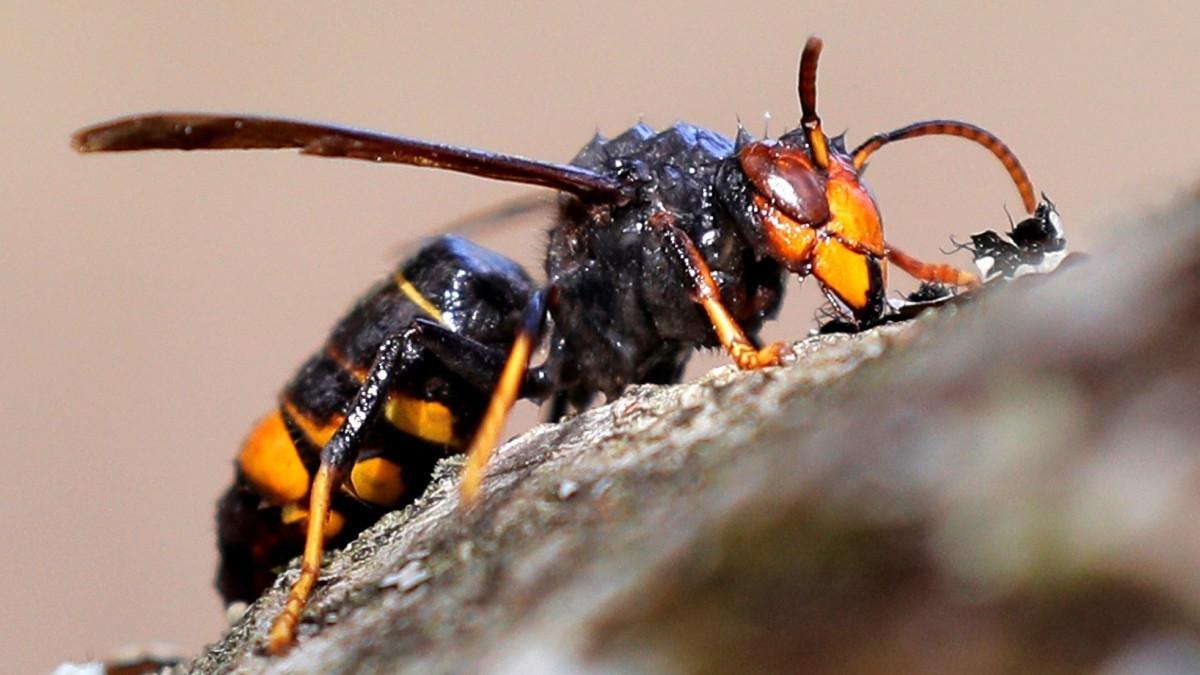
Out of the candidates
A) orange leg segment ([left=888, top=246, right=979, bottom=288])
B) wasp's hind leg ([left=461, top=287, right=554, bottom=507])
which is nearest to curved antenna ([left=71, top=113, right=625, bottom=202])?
wasp's hind leg ([left=461, top=287, right=554, bottom=507])

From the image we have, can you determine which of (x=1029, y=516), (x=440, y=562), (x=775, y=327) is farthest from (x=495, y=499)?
(x=775, y=327)

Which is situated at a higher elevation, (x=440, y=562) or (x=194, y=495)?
(x=440, y=562)

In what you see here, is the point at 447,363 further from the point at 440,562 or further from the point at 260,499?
the point at 440,562

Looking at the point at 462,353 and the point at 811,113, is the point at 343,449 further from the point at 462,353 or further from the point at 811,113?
the point at 811,113

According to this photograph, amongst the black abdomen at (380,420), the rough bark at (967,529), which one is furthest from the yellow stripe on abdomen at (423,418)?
the rough bark at (967,529)

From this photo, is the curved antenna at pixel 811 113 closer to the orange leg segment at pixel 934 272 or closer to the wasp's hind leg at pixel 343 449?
the orange leg segment at pixel 934 272

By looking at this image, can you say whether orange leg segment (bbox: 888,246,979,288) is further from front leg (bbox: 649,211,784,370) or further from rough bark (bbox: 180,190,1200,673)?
rough bark (bbox: 180,190,1200,673)

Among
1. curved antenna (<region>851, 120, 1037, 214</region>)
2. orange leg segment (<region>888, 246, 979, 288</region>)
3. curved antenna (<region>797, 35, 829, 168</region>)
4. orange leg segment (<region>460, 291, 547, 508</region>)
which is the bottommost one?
orange leg segment (<region>888, 246, 979, 288</region>)
